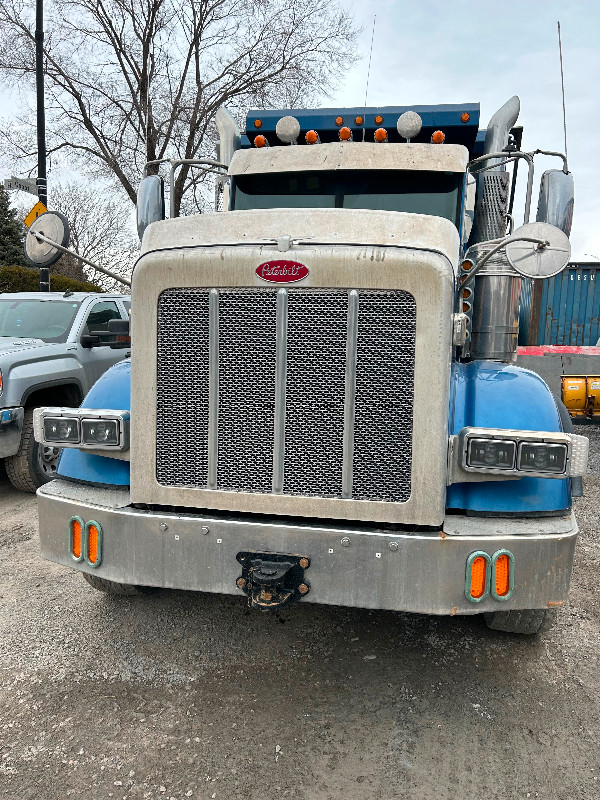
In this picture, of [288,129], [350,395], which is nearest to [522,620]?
[350,395]

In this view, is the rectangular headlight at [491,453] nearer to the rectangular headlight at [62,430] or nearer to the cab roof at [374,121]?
the rectangular headlight at [62,430]

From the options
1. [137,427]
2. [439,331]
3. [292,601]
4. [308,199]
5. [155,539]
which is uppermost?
[308,199]

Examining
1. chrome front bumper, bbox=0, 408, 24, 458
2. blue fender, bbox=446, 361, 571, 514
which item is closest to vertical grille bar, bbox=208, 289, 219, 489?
blue fender, bbox=446, 361, 571, 514

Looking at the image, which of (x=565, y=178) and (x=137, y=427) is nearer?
(x=137, y=427)

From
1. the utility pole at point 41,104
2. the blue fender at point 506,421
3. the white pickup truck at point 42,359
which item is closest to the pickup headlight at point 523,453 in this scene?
the blue fender at point 506,421

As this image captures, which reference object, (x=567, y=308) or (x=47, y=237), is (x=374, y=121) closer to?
(x=47, y=237)

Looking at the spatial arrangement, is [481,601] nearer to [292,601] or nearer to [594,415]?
[292,601]

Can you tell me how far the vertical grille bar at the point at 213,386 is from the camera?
8.59 feet

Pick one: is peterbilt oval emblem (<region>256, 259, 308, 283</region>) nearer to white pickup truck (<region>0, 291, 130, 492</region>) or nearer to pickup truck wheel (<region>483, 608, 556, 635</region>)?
pickup truck wheel (<region>483, 608, 556, 635</region>)

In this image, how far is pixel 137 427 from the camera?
2.79m

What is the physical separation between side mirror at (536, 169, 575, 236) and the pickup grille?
1.55 m

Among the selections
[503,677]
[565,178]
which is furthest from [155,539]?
[565,178]

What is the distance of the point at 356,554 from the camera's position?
100 inches

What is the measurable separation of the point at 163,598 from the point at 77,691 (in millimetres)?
968
